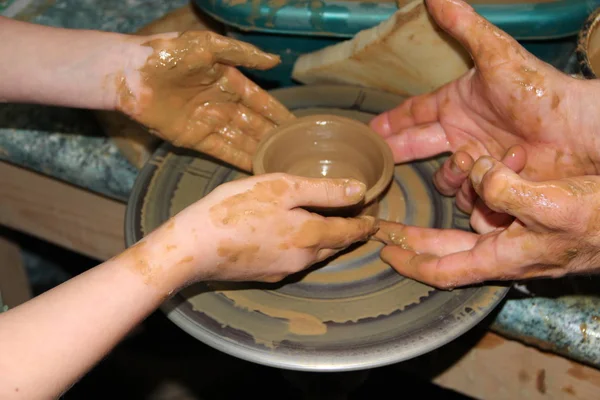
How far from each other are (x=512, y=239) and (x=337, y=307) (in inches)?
13.7

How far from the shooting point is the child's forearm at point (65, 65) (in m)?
1.35

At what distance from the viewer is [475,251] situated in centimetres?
116

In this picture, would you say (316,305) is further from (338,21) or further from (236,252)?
(338,21)

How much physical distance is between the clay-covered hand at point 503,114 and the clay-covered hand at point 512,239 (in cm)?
15

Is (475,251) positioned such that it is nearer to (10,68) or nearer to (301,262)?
(301,262)

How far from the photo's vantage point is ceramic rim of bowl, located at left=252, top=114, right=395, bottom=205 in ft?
4.12

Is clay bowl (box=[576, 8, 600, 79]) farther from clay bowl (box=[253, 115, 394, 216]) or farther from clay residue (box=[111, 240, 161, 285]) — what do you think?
clay residue (box=[111, 240, 161, 285])

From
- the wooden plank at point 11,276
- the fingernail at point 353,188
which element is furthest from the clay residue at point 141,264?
the wooden plank at point 11,276

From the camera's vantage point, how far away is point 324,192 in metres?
1.12

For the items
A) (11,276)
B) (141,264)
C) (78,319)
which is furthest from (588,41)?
(11,276)

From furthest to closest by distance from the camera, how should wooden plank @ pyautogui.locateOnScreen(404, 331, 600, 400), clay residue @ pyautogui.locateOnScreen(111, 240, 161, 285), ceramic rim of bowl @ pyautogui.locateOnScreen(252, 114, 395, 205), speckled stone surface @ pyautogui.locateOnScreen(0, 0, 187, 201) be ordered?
speckled stone surface @ pyautogui.locateOnScreen(0, 0, 187, 201) < wooden plank @ pyautogui.locateOnScreen(404, 331, 600, 400) < ceramic rim of bowl @ pyautogui.locateOnScreen(252, 114, 395, 205) < clay residue @ pyautogui.locateOnScreen(111, 240, 161, 285)

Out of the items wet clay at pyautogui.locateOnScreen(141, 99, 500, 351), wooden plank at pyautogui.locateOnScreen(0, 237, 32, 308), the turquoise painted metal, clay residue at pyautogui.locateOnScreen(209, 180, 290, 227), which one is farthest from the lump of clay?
wooden plank at pyautogui.locateOnScreen(0, 237, 32, 308)

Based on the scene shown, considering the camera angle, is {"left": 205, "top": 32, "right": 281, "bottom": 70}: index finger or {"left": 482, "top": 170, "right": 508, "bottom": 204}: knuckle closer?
{"left": 482, "top": 170, "right": 508, "bottom": 204}: knuckle

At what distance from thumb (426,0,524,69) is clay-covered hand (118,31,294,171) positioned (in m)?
0.37
